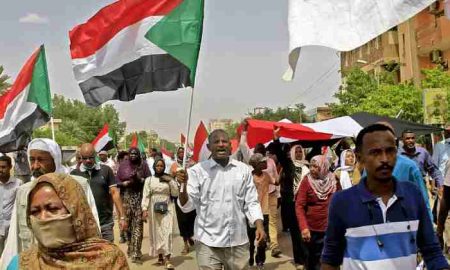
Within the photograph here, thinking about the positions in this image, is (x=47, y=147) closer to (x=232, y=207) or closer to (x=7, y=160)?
(x=232, y=207)

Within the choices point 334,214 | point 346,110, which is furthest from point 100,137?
point 346,110

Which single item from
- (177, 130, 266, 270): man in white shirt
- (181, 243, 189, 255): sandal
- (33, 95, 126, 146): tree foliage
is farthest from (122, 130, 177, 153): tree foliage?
(177, 130, 266, 270): man in white shirt

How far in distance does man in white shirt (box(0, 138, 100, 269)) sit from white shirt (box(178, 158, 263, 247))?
4.11 feet

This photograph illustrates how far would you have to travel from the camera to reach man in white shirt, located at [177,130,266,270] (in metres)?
5.54

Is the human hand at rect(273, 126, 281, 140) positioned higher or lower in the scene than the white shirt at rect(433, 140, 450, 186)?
higher

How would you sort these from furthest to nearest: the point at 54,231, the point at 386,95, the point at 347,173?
the point at 386,95
the point at 347,173
the point at 54,231

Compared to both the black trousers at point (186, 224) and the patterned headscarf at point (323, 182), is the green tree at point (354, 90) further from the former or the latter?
the patterned headscarf at point (323, 182)

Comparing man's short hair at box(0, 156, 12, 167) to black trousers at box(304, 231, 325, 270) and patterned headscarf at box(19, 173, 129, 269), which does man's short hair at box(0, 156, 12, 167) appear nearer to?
black trousers at box(304, 231, 325, 270)

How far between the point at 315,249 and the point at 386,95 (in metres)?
24.1

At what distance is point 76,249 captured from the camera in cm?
272

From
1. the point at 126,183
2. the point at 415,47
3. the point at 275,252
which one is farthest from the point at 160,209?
the point at 415,47

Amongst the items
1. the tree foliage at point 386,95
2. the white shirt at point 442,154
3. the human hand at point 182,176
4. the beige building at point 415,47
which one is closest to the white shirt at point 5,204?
the human hand at point 182,176

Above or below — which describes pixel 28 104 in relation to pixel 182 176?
above

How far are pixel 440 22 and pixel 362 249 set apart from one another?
32.8 metres
